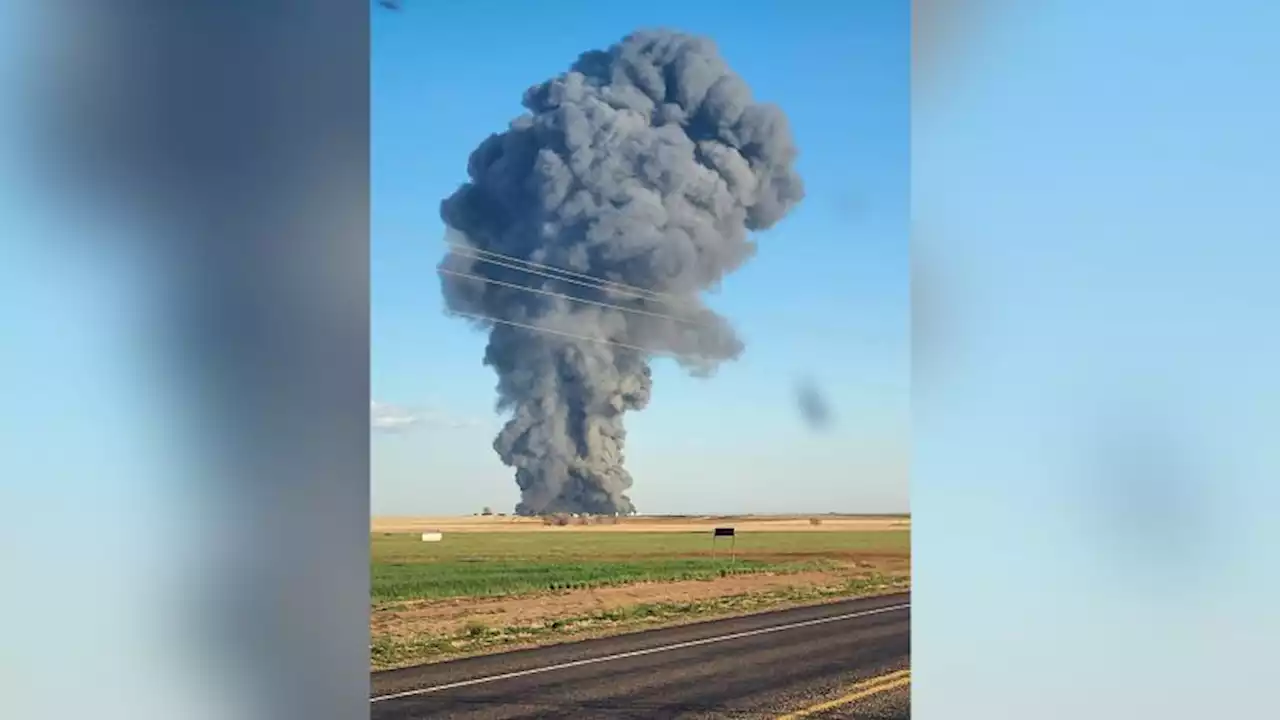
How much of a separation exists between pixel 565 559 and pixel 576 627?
1033cm

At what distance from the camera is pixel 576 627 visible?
1051cm

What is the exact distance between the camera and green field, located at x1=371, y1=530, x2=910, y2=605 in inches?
611

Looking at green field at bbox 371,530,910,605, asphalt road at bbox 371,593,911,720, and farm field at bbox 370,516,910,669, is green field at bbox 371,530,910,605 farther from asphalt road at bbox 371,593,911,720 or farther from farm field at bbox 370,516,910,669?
asphalt road at bbox 371,593,911,720

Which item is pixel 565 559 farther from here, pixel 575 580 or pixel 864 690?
pixel 864 690

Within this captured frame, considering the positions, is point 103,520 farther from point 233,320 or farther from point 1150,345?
point 1150,345

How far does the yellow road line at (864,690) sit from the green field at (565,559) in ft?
24.1

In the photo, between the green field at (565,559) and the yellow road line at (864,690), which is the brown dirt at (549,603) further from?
the yellow road line at (864,690)

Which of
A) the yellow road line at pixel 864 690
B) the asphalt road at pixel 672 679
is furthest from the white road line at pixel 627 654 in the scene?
the yellow road line at pixel 864 690

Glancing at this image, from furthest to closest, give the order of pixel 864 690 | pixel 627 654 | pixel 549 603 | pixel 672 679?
pixel 549 603 → pixel 627 654 → pixel 672 679 → pixel 864 690

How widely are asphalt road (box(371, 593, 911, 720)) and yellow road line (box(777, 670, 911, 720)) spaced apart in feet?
0.04

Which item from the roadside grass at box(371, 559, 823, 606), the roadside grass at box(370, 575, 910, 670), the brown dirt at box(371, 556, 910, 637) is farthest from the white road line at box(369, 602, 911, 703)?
the roadside grass at box(371, 559, 823, 606)

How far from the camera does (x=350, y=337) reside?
6.09 ft

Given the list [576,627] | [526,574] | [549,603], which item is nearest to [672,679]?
[576,627]

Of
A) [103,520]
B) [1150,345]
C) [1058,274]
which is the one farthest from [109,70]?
[1150,345]
